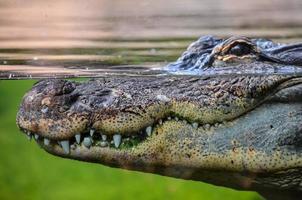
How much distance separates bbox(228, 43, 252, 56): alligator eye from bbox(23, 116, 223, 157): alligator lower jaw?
464 millimetres

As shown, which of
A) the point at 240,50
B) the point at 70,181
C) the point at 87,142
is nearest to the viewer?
the point at 87,142

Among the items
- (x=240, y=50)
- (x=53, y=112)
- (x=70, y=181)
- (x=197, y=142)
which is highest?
(x=240, y=50)

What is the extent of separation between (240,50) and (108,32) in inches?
24.6

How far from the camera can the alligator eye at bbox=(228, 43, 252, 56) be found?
311cm

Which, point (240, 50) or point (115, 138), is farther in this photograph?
point (240, 50)

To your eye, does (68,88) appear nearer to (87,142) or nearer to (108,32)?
(87,142)

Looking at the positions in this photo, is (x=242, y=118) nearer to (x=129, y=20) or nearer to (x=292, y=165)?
(x=292, y=165)

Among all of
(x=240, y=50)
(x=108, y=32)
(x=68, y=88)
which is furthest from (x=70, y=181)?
(x=68, y=88)

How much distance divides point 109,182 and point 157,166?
4.41m

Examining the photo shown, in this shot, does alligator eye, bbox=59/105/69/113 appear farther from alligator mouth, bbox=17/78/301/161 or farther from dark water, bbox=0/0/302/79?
dark water, bbox=0/0/302/79

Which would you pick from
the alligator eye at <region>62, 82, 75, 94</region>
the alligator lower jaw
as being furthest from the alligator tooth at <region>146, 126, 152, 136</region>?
the alligator eye at <region>62, 82, 75, 94</region>

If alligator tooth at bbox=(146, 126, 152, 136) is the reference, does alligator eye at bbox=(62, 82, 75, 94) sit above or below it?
above

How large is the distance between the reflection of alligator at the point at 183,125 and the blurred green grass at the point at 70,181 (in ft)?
12.5

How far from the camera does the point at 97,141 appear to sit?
2812 mm
